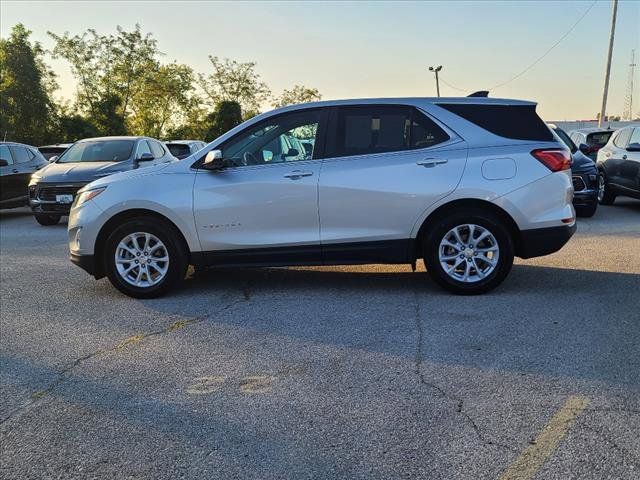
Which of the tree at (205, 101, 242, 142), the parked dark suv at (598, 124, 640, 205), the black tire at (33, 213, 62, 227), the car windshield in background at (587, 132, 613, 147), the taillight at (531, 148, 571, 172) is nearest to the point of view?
the taillight at (531, 148, 571, 172)

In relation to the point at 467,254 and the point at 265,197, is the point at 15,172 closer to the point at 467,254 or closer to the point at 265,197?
the point at 265,197

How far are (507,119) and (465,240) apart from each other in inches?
49.1

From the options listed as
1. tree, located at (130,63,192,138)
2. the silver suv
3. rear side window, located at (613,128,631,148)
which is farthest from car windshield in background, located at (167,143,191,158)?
tree, located at (130,63,192,138)

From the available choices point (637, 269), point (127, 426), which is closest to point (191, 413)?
point (127, 426)

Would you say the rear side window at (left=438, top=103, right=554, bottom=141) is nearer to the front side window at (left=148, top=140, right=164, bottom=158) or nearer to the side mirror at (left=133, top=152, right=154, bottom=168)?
the side mirror at (left=133, top=152, right=154, bottom=168)

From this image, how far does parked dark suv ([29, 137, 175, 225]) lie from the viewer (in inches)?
445

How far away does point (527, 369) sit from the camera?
12.7 feet

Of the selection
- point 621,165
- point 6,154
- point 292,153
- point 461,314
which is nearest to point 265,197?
point 292,153

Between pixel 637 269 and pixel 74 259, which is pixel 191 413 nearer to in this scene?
pixel 74 259

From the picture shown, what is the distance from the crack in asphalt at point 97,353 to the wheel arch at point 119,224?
876mm

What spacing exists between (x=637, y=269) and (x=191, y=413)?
213 inches

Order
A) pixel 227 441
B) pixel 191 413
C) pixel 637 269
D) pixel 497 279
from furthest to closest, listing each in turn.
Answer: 1. pixel 637 269
2. pixel 497 279
3. pixel 191 413
4. pixel 227 441

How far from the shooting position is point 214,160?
568 cm

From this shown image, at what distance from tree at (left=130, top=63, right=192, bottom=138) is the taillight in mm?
40441
